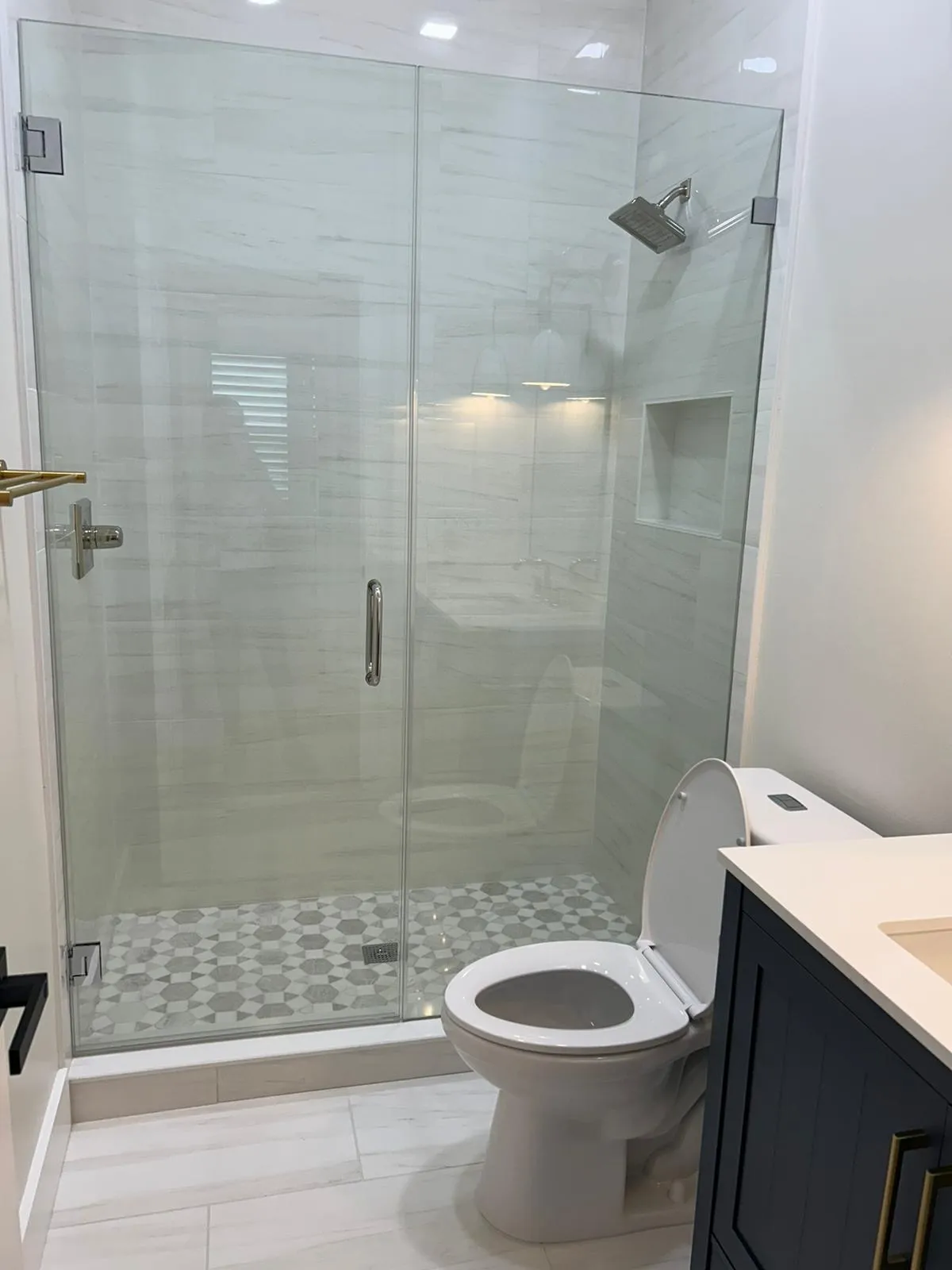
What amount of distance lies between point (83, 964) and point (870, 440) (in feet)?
6.55

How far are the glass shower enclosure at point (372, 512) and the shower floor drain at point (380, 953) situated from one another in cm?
2

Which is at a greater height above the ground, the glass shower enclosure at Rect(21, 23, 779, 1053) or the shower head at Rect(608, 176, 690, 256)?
the shower head at Rect(608, 176, 690, 256)

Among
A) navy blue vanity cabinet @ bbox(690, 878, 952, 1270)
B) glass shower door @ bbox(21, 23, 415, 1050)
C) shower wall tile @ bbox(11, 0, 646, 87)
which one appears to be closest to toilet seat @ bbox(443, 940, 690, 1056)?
navy blue vanity cabinet @ bbox(690, 878, 952, 1270)

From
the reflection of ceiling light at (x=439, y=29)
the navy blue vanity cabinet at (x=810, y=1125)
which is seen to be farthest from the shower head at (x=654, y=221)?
the navy blue vanity cabinet at (x=810, y=1125)

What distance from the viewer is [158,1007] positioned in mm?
2289

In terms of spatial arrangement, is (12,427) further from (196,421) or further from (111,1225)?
(111,1225)

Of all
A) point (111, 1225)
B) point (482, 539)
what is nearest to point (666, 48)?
point (482, 539)

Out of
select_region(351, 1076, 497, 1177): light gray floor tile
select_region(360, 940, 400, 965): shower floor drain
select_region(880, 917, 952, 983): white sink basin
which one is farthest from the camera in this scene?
select_region(360, 940, 400, 965): shower floor drain

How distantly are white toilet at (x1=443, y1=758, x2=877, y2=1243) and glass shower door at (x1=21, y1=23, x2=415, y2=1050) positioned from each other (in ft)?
1.96

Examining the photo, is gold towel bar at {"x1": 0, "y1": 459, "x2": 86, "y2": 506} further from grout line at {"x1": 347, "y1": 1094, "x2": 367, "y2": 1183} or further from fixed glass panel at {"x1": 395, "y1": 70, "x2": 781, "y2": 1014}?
grout line at {"x1": 347, "y1": 1094, "x2": 367, "y2": 1183}

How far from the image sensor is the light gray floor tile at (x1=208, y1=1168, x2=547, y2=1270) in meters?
1.72

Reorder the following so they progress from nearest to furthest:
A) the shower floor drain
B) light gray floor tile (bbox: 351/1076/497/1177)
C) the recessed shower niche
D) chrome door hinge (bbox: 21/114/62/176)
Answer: chrome door hinge (bbox: 21/114/62/176) < light gray floor tile (bbox: 351/1076/497/1177) < the recessed shower niche < the shower floor drain

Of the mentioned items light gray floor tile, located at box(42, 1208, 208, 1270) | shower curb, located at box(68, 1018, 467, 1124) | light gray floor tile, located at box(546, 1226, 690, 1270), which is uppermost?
shower curb, located at box(68, 1018, 467, 1124)

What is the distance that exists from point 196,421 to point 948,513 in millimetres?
1830
